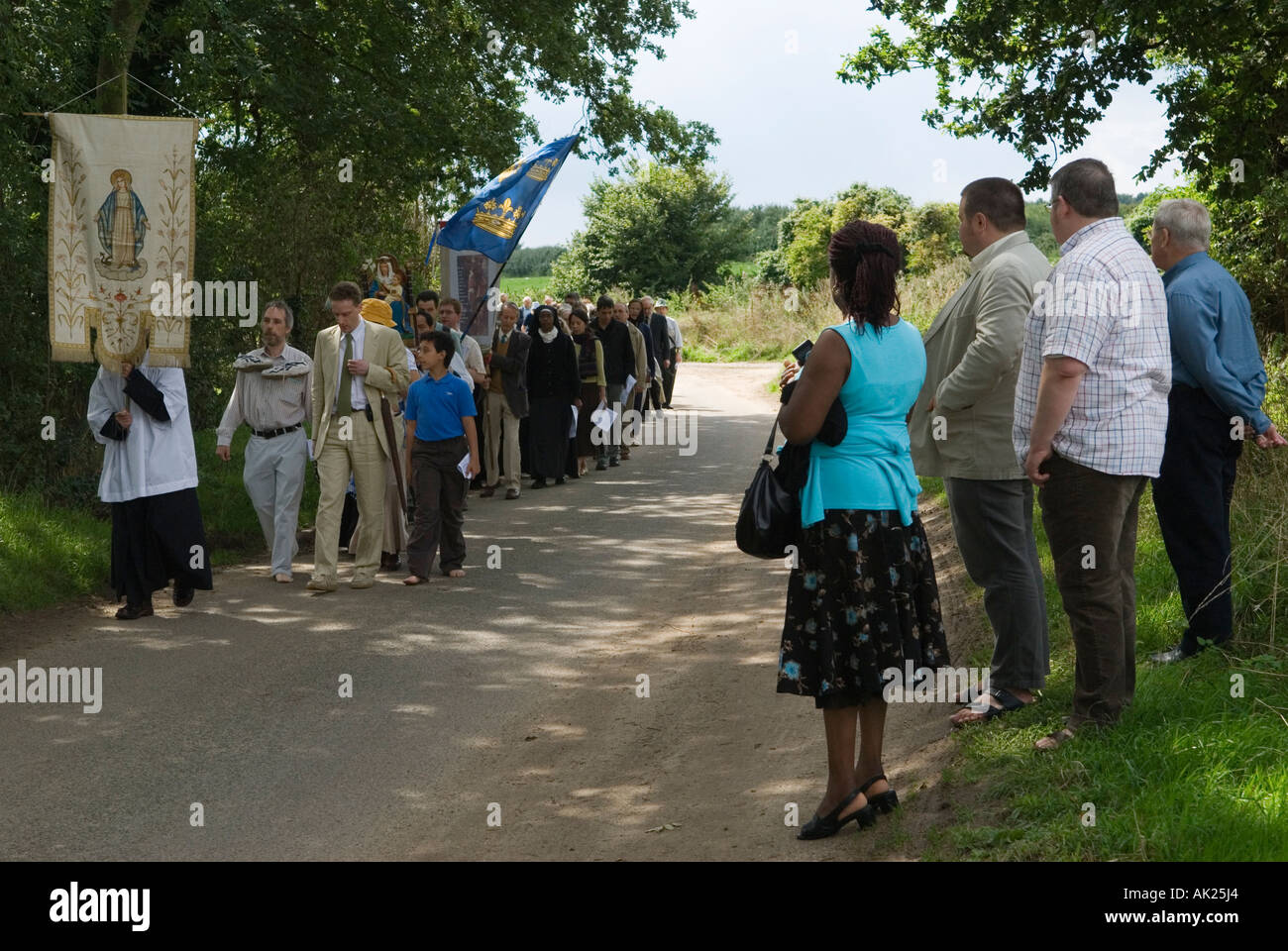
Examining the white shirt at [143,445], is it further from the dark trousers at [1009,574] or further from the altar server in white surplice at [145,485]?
the dark trousers at [1009,574]

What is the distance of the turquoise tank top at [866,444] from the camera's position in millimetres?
5230

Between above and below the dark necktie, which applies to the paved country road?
below

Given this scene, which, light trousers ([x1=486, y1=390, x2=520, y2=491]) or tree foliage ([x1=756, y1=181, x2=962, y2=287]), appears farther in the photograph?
tree foliage ([x1=756, y1=181, x2=962, y2=287])

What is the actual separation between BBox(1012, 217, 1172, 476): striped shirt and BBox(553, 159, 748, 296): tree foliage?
54581mm

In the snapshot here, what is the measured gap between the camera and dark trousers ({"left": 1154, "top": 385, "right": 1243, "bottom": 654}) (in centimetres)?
696

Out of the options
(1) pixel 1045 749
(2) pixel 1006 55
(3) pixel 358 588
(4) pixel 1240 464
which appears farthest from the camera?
(2) pixel 1006 55

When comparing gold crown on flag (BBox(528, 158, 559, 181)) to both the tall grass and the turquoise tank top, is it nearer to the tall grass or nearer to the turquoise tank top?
the turquoise tank top

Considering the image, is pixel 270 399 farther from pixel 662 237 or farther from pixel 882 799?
pixel 662 237

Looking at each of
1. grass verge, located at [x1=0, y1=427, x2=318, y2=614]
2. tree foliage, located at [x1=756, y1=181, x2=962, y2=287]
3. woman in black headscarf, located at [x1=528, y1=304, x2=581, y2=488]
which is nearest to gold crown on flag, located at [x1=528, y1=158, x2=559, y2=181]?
woman in black headscarf, located at [x1=528, y1=304, x2=581, y2=488]

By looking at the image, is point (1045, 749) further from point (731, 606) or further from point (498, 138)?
point (498, 138)

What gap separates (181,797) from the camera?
5.96 m

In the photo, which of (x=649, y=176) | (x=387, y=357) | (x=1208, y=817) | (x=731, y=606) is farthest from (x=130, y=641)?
(x=649, y=176)

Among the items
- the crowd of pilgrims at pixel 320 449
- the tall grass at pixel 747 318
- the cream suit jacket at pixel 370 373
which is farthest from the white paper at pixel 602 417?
the tall grass at pixel 747 318

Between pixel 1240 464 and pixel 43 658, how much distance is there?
7704mm
